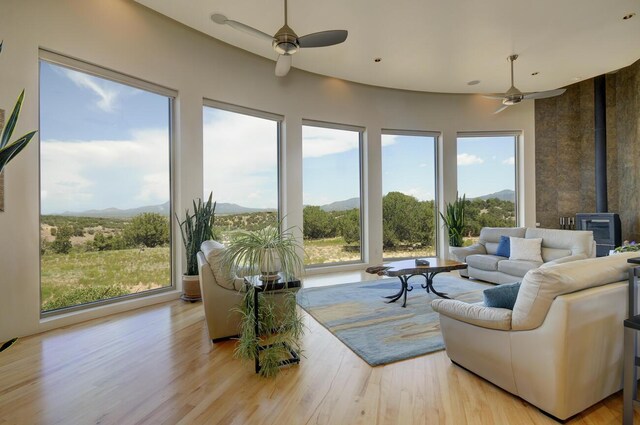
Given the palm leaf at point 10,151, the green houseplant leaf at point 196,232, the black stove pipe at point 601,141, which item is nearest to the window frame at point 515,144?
the black stove pipe at point 601,141

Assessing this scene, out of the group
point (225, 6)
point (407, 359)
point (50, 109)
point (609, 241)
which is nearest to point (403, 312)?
point (407, 359)

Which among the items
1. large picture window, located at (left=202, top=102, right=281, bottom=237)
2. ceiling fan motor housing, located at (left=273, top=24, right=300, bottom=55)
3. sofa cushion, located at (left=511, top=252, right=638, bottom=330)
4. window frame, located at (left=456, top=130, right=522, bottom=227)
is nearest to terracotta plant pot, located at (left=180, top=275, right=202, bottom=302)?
large picture window, located at (left=202, top=102, right=281, bottom=237)

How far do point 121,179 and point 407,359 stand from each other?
406cm

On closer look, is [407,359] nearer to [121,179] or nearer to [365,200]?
[121,179]

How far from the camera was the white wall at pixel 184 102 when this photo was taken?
10.7 ft

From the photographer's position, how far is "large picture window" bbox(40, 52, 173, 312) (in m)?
3.67

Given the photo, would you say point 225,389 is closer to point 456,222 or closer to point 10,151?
point 10,151

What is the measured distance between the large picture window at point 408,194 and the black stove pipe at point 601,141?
354 cm

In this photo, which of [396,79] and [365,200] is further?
[365,200]

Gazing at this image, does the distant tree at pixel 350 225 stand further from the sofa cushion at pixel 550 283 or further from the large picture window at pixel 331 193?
the sofa cushion at pixel 550 283

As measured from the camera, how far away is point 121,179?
170 inches

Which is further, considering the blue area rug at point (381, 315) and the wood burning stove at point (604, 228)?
the wood burning stove at point (604, 228)

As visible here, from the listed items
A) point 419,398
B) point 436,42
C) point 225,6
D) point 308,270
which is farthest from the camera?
point 308,270

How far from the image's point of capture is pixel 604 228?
682 cm
